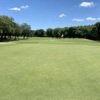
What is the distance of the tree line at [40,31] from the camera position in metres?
73.1

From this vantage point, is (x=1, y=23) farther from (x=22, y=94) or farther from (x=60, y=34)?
(x=60, y=34)

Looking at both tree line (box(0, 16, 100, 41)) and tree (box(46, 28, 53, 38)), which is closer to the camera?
tree line (box(0, 16, 100, 41))

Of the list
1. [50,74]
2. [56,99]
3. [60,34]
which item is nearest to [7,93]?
[56,99]

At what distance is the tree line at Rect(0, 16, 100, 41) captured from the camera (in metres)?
73.1

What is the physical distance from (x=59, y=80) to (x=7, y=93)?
249 cm

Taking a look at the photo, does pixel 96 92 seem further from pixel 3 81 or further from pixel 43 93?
pixel 3 81

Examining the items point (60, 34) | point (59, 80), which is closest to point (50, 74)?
point (59, 80)

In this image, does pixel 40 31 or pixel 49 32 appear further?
pixel 40 31

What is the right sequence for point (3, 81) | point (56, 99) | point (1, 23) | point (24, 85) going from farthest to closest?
point (1, 23)
point (3, 81)
point (24, 85)
point (56, 99)

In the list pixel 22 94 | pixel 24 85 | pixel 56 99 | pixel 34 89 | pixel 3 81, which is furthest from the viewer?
pixel 3 81

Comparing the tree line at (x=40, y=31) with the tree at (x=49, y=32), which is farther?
the tree at (x=49, y=32)

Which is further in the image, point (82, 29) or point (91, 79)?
point (82, 29)

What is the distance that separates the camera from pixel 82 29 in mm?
130250

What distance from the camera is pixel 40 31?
571ft
